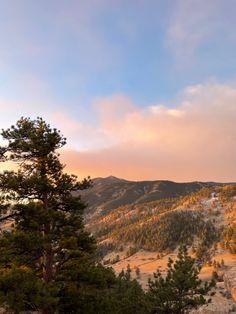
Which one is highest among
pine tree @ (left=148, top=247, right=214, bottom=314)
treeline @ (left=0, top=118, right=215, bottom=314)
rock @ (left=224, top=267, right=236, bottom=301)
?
treeline @ (left=0, top=118, right=215, bottom=314)

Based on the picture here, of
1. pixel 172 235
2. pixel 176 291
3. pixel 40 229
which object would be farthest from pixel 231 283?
pixel 172 235

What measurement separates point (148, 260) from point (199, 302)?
132 meters

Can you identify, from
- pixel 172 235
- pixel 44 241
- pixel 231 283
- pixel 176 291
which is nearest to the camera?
pixel 44 241

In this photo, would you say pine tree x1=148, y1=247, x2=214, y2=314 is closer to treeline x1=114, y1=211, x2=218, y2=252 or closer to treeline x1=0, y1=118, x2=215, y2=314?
treeline x1=0, y1=118, x2=215, y2=314

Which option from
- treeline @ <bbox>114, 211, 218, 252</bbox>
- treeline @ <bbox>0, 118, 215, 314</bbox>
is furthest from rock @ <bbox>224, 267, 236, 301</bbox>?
treeline @ <bbox>114, 211, 218, 252</bbox>

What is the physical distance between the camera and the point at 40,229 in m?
19.7

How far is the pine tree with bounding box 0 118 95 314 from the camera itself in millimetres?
17609

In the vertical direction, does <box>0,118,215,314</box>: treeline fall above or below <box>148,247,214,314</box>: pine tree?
above

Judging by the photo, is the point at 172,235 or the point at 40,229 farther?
the point at 172,235

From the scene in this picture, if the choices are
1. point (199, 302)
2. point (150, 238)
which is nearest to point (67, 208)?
point (199, 302)

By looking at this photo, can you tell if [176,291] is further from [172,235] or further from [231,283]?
[172,235]

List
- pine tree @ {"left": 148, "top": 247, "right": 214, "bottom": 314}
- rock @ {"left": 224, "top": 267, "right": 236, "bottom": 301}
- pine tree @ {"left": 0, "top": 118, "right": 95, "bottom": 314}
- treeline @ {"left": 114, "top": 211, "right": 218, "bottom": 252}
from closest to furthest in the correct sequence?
pine tree @ {"left": 0, "top": 118, "right": 95, "bottom": 314}
pine tree @ {"left": 148, "top": 247, "right": 214, "bottom": 314}
rock @ {"left": 224, "top": 267, "right": 236, "bottom": 301}
treeline @ {"left": 114, "top": 211, "right": 218, "bottom": 252}

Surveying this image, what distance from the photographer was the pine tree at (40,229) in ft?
57.8

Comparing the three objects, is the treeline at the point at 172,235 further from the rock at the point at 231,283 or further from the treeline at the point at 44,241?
the treeline at the point at 44,241
